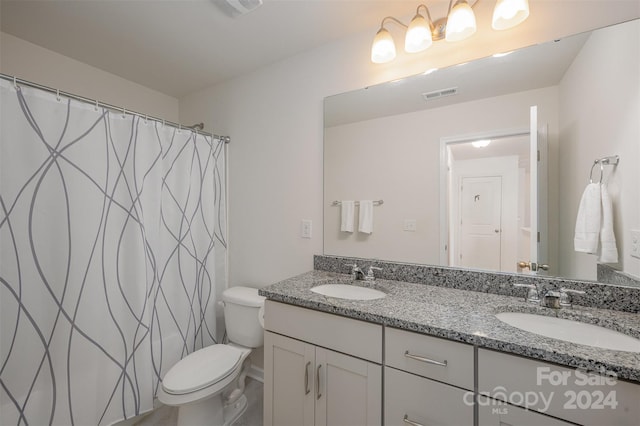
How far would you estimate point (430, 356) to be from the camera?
0.88 meters

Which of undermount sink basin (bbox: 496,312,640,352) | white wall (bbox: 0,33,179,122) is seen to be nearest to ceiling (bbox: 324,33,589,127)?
undermount sink basin (bbox: 496,312,640,352)

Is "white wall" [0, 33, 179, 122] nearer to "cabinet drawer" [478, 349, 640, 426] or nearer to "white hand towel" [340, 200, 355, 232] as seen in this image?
"white hand towel" [340, 200, 355, 232]

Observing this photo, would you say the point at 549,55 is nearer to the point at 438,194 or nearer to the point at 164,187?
the point at 438,194

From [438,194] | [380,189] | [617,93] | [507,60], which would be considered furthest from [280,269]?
[617,93]

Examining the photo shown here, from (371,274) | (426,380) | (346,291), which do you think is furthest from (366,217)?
(426,380)

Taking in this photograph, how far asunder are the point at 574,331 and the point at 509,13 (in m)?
1.27

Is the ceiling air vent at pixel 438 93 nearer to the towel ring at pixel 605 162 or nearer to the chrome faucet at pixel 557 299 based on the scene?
the towel ring at pixel 605 162

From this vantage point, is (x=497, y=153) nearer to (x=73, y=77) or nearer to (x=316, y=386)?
(x=316, y=386)

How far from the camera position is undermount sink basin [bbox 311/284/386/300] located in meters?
1.38

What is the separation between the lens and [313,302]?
111 cm

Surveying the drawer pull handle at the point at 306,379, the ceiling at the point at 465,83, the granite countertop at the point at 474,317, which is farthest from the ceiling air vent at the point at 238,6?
the drawer pull handle at the point at 306,379

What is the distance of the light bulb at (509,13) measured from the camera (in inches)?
42.9

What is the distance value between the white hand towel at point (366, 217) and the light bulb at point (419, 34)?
83 centimetres

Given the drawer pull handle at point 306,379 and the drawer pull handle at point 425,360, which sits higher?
the drawer pull handle at point 425,360
